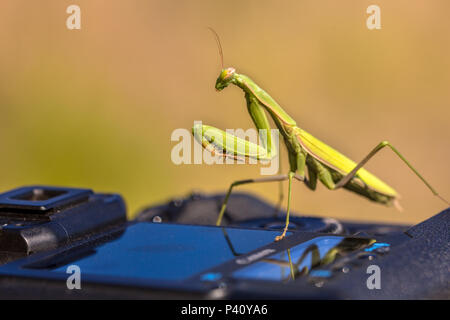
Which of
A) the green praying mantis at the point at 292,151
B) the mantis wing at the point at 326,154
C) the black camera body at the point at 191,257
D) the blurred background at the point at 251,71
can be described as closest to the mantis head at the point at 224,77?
the green praying mantis at the point at 292,151

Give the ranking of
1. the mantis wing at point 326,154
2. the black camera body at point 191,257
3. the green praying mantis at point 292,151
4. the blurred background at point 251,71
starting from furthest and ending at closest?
the blurred background at point 251,71 < the mantis wing at point 326,154 < the green praying mantis at point 292,151 < the black camera body at point 191,257

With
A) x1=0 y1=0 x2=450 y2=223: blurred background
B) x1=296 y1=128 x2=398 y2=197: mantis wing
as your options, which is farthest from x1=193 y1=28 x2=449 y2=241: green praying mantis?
x1=0 y1=0 x2=450 y2=223: blurred background

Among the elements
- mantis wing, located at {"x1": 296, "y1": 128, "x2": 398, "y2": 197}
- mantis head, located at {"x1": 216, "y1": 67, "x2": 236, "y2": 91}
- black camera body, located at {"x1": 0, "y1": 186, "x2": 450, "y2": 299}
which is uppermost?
mantis head, located at {"x1": 216, "y1": 67, "x2": 236, "y2": 91}

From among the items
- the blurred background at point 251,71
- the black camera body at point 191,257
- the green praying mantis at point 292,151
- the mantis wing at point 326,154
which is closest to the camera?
the black camera body at point 191,257

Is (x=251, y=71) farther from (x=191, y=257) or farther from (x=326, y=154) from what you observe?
(x=191, y=257)

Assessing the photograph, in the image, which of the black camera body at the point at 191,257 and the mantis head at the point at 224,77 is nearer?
the black camera body at the point at 191,257

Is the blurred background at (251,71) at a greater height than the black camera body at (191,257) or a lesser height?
greater

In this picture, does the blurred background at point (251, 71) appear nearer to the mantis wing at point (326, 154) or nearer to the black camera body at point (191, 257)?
the mantis wing at point (326, 154)

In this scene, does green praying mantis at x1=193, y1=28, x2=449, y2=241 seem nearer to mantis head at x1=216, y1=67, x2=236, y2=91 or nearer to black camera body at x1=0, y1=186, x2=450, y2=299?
mantis head at x1=216, y1=67, x2=236, y2=91
